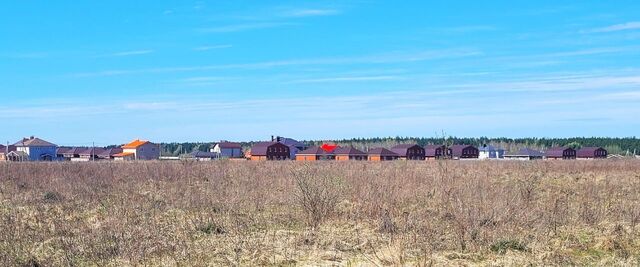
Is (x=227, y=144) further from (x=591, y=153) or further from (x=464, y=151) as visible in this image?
(x=591, y=153)

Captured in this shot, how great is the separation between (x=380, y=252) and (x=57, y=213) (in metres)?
7.34

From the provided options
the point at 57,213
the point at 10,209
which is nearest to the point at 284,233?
the point at 57,213

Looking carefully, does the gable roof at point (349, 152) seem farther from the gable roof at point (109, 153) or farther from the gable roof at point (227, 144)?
the gable roof at point (109, 153)

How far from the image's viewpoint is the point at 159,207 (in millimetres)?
12766

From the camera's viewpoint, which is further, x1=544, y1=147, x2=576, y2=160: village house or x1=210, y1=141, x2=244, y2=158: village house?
x1=544, y1=147, x2=576, y2=160: village house

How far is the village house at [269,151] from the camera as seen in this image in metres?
78.4

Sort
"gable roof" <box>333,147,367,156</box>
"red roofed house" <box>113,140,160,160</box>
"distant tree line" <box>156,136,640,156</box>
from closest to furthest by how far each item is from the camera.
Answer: "gable roof" <box>333,147,367,156</box> → "red roofed house" <box>113,140,160,160</box> → "distant tree line" <box>156,136,640,156</box>

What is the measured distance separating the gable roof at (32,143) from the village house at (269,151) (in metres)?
30.0

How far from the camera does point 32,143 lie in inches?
3378

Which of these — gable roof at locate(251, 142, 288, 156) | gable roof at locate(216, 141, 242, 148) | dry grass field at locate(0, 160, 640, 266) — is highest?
gable roof at locate(216, 141, 242, 148)

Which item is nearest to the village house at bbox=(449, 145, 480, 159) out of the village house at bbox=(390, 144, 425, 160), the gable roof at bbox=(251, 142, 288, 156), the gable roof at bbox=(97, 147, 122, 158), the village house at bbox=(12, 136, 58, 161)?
the village house at bbox=(390, 144, 425, 160)

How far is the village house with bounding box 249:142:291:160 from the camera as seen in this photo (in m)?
78.4

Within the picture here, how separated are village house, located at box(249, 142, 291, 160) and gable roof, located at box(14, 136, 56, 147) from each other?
3001 cm

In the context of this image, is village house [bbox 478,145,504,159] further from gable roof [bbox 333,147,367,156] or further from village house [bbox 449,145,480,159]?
gable roof [bbox 333,147,367,156]
